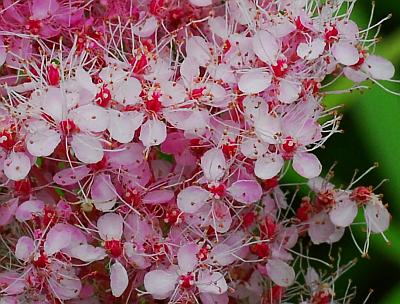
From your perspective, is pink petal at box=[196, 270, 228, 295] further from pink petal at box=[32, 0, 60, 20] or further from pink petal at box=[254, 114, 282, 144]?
pink petal at box=[32, 0, 60, 20]

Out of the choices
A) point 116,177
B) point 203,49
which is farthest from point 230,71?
point 116,177

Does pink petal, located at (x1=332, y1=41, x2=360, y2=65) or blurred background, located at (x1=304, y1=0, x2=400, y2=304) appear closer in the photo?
pink petal, located at (x1=332, y1=41, x2=360, y2=65)

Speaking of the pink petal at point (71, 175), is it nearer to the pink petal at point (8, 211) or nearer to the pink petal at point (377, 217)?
the pink petal at point (8, 211)

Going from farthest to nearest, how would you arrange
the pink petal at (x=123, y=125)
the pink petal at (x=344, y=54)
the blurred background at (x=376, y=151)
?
the blurred background at (x=376, y=151) < the pink petal at (x=344, y=54) < the pink petal at (x=123, y=125)

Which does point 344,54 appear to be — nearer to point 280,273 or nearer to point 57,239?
point 280,273

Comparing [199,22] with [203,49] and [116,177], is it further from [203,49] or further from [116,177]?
[116,177]

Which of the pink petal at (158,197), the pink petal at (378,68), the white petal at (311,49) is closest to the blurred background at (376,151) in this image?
the pink petal at (378,68)

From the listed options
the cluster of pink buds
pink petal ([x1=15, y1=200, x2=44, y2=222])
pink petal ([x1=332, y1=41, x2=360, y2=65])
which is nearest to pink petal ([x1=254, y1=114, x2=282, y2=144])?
the cluster of pink buds
